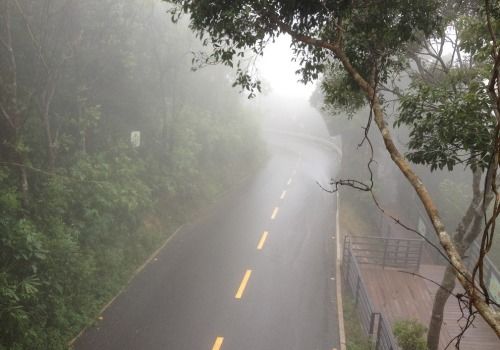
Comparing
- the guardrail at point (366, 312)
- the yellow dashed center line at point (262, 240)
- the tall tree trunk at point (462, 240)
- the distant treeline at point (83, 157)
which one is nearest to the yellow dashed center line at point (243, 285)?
the yellow dashed center line at point (262, 240)

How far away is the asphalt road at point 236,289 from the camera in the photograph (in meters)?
11.7

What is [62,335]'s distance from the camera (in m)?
10.8

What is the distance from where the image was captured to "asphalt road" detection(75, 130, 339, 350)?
11.7 metres

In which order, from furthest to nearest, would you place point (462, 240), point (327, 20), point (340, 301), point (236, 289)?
point (236, 289)
point (340, 301)
point (462, 240)
point (327, 20)

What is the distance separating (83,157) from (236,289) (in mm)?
7721

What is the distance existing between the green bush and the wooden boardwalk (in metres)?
2.00

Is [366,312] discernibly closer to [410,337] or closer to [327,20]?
[410,337]

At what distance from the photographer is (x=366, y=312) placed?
12523 millimetres

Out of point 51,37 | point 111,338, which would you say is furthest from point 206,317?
point 51,37

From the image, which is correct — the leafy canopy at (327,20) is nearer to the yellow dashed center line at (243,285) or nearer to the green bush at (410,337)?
the green bush at (410,337)

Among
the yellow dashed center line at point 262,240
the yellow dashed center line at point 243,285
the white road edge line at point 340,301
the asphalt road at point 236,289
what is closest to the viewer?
the asphalt road at point 236,289

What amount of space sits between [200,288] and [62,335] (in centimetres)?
482

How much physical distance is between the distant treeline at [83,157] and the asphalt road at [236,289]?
3.23 feet

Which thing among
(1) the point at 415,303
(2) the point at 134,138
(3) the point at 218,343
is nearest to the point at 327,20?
(3) the point at 218,343
